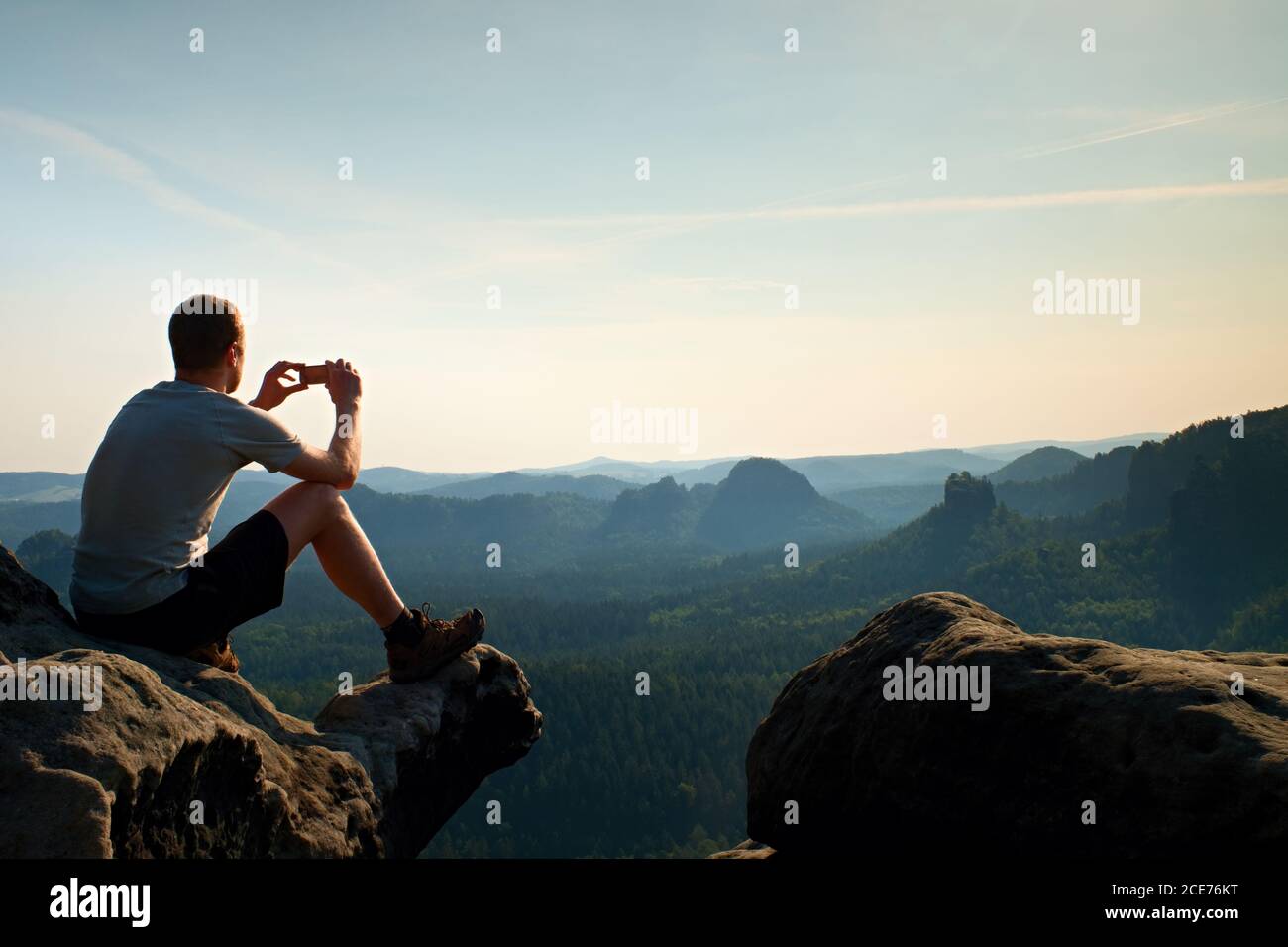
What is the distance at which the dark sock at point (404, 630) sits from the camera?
8.77 metres

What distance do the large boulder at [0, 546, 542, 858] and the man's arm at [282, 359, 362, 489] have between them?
1.69m

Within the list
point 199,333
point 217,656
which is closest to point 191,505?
point 199,333

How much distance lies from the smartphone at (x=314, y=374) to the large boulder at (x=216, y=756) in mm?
2730

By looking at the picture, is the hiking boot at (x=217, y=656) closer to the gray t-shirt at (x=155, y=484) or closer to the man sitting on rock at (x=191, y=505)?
the man sitting on rock at (x=191, y=505)

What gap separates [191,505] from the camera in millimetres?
6766

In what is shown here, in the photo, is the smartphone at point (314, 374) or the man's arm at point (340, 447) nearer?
the man's arm at point (340, 447)

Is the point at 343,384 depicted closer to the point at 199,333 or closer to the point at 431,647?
the point at 199,333

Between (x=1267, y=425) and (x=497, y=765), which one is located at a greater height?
(x=1267, y=425)

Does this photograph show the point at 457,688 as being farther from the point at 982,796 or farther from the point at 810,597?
the point at 810,597

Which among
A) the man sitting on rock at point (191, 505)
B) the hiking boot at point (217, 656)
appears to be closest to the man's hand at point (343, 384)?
the man sitting on rock at point (191, 505)
